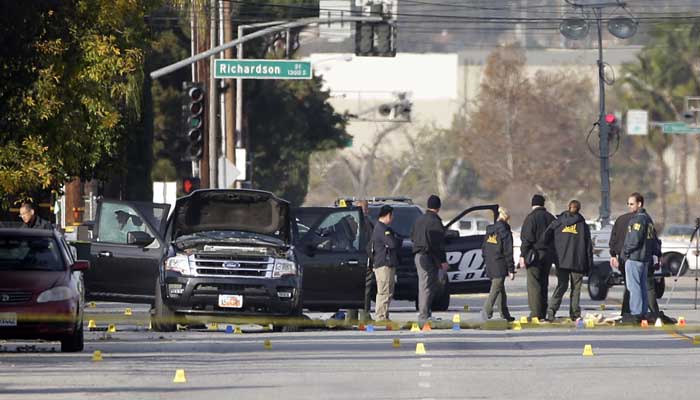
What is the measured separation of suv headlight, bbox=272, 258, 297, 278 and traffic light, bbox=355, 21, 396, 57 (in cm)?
1557

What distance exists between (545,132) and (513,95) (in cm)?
314

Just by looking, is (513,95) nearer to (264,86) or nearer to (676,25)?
(676,25)

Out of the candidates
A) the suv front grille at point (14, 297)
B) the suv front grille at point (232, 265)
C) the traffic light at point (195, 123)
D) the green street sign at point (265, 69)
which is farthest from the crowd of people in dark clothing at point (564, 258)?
the green street sign at point (265, 69)

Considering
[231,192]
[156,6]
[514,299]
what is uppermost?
[156,6]

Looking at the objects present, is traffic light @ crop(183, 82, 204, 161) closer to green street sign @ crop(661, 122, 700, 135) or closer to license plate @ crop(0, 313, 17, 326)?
license plate @ crop(0, 313, 17, 326)

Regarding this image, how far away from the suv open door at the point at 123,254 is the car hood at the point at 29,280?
4.85 m

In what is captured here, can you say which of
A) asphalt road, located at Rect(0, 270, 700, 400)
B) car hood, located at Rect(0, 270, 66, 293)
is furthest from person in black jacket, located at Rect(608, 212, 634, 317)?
car hood, located at Rect(0, 270, 66, 293)

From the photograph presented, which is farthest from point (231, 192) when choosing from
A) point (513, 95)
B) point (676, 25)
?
point (513, 95)

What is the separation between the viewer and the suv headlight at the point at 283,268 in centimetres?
2264

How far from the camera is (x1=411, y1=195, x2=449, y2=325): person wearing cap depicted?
2483cm

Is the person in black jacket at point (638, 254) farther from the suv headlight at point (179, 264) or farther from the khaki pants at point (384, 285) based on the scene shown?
the suv headlight at point (179, 264)

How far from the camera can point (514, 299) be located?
35.1m

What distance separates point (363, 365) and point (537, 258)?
835 cm

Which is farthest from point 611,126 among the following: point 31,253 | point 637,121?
point 637,121
